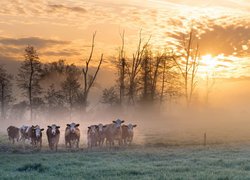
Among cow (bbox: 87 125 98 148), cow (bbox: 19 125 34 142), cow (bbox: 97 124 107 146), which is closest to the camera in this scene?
cow (bbox: 87 125 98 148)

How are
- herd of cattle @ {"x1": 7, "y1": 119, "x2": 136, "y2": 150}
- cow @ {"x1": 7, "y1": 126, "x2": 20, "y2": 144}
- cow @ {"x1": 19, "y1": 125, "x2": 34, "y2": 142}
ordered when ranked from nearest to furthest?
herd of cattle @ {"x1": 7, "y1": 119, "x2": 136, "y2": 150}
cow @ {"x1": 19, "y1": 125, "x2": 34, "y2": 142}
cow @ {"x1": 7, "y1": 126, "x2": 20, "y2": 144}

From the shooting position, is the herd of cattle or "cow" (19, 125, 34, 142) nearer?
the herd of cattle

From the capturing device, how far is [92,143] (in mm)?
37219

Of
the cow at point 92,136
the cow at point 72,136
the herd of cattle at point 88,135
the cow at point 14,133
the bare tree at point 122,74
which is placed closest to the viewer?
the herd of cattle at point 88,135

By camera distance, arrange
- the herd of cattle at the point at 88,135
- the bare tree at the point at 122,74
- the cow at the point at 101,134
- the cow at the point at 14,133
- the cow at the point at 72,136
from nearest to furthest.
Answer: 1. the herd of cattle at the point at 88,135
2. the cow at the point at 72,136
3. the cow at the point at 101,134
4. the cow at the point at 14,133
5. the bare tree at the point at 122,74

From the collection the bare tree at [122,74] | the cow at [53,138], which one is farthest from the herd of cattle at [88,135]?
the bare tree at [122,74]

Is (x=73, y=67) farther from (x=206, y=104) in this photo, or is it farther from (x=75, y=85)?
(x=206, y=104)

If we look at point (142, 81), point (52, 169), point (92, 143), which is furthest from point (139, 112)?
point (52, 169)

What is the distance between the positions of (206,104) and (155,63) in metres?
14.8

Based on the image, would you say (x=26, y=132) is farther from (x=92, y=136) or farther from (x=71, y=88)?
(x=71, y=88)

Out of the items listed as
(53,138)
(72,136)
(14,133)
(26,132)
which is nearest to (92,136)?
(72,136)

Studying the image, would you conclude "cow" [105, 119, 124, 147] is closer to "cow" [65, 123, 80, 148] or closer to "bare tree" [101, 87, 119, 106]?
"cow" [65, 123, 80, 148]

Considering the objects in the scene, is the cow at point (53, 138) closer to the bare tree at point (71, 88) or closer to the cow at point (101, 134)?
the cow at point (101, 134)

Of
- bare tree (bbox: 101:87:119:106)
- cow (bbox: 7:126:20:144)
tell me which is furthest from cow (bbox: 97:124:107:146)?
bare tree (bbox: 101:87:119:106)
